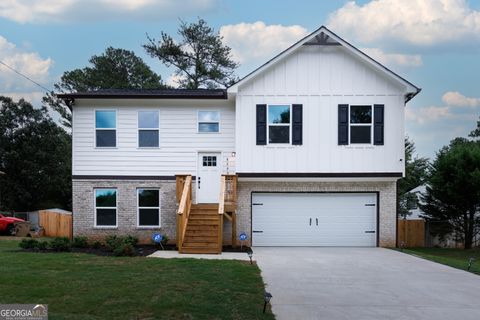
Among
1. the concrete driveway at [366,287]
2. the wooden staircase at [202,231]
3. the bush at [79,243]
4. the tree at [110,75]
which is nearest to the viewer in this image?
the concrete driveway at [366,287]

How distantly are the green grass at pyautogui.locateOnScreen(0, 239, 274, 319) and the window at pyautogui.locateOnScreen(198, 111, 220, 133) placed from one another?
7.49 metres

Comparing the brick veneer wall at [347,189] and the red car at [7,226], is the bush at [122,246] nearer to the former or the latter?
the brick veneer wall at [347,189]

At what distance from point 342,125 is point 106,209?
9.70 metres

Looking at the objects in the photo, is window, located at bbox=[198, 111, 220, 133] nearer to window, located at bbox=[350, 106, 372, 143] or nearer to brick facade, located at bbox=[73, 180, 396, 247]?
brick facade, located at bbox=[73, 180, 396, 247]

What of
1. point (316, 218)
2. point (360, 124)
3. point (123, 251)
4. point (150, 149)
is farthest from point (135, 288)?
point (360, 124)

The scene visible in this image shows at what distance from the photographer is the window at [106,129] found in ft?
63.5

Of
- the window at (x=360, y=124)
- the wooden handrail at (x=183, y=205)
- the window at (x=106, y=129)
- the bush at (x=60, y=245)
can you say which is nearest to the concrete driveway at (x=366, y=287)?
the wooden handrail at (x=183, y=205)

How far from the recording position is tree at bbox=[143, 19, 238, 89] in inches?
1571

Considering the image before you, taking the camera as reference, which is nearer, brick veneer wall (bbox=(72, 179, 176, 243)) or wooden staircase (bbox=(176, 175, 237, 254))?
wooden staircase (bbox=(176, 175, 237, 254))

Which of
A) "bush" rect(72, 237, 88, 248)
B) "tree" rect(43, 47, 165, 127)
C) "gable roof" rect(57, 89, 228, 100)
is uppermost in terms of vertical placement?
"tree" rect(43, 47, 165, 127)

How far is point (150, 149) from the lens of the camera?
760 inches

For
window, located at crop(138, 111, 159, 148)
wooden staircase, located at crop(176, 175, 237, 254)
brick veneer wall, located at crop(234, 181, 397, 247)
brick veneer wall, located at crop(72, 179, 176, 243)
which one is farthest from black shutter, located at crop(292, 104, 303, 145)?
window, located at crop(138, 111, 159, 148)

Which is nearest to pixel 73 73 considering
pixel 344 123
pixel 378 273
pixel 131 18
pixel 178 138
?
pixel 131 18

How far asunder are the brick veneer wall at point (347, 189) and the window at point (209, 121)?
2435 millimetres
